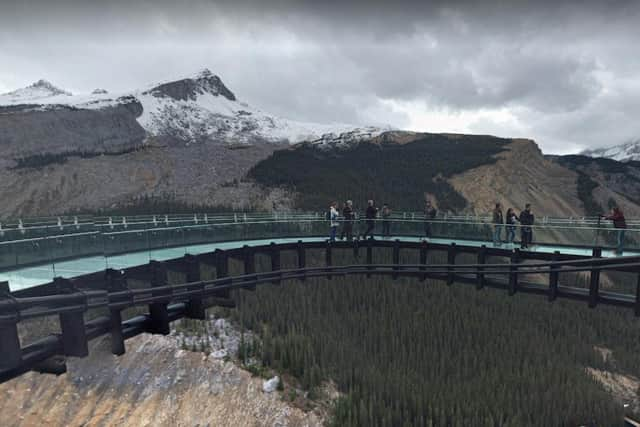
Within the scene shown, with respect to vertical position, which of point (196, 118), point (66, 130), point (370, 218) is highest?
point (196, 118)

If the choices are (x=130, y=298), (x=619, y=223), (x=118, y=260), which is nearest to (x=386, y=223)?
(x=619, y=223)

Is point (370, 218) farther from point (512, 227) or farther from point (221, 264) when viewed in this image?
point (221, 264)

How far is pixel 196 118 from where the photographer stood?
168 m

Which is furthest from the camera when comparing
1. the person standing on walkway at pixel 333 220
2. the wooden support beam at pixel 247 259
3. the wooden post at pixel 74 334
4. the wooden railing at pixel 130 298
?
the person standing on walkway at pixel 333 220

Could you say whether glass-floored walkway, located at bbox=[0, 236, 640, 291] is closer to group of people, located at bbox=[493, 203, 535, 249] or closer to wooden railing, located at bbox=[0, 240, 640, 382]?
wooden railing, located at bbox=[0, 240, 640, 382]

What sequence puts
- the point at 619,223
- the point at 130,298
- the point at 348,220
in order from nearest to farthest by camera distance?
1. the point at 130,298
2. the point at 619,223
3. the point at 348,220

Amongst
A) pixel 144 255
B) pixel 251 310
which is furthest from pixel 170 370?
pixel 144 255

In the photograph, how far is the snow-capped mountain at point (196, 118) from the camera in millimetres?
145000

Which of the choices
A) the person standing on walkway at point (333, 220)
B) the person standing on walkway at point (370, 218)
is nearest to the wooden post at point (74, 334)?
the person standing on walkway at point (333, 220)

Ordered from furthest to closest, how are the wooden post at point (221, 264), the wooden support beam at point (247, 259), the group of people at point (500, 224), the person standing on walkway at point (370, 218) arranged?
the person standing on walkway at point (370, 218), the wooden support beam at point (247, 259), the wooden post at point (221, 264), the group of people at point (500, 224)

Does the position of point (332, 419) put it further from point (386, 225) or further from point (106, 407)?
point (106, 407)

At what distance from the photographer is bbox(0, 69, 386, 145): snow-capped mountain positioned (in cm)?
14500

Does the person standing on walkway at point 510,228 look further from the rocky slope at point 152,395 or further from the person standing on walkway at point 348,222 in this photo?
the rocky slope at point 152,395

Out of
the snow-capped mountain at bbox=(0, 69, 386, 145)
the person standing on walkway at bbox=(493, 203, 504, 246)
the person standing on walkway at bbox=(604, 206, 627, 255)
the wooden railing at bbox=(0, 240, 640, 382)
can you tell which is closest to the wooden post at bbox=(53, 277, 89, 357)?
the wooden railing at bbox=(0, 240, 640, 382)
